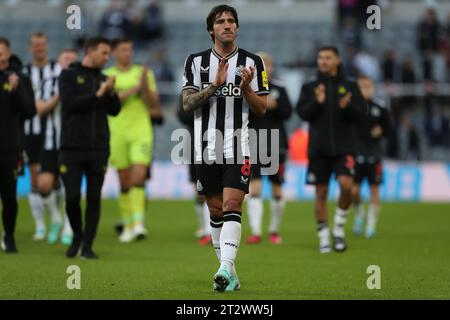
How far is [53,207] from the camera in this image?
15.3 meters

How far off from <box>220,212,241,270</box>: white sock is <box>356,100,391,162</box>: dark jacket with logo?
317 inches

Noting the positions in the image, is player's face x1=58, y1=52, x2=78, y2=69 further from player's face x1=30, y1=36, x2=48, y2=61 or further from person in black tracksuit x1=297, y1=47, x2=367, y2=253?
person in black tracksuit x1=297, y1=47, x2=367, y2=253

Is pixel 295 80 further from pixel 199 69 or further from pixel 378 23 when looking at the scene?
pixel 199 69

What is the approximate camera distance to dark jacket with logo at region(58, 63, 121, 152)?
12.4m

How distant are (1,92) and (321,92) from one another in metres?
4.16

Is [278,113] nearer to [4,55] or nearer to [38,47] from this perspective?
[38,47]

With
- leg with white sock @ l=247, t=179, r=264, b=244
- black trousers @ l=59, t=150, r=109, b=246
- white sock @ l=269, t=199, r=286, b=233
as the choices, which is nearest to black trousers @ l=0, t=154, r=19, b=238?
black trousers @ l=59, t=150, r=109, b=246

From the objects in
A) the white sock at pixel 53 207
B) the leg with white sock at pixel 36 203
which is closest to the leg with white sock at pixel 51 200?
the white sock at pixel 53 207

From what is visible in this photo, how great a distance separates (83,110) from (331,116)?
3.41 meters

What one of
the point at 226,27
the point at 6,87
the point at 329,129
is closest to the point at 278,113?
the point at 329,129

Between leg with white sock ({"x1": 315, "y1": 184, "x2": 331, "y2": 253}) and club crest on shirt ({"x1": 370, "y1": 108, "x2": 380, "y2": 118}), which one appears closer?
leg with white sock ({"x1": 315, "y1": 184, "x2": 331, "y2": 253})

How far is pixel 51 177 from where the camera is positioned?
1479 centimetres

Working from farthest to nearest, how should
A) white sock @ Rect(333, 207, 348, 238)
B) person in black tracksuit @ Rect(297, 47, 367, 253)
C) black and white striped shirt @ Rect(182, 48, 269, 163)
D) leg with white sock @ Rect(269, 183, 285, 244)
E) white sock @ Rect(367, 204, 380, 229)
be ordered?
white sock @ Rect(367, 204, 380, 229) < leg with white sock @ Rect(269, 183, 285, 244) < white sock @ Rect(333, 207, 348, 238) < person in black tracksuit @ Rect(297, 47, 367, 253) < black and white striped shirt @ Rect(182, 48, 269, 163)

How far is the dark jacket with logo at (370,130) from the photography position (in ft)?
56.2
